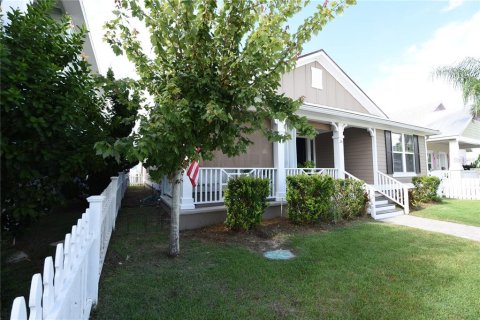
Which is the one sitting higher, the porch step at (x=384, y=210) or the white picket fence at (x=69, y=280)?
the white picket fence at (x=69, y=280)

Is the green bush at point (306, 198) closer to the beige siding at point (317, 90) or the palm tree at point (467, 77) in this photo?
the beige siding at point (317, 90)

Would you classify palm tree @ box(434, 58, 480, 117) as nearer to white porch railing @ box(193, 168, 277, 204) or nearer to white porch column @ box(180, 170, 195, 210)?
white porch railing @ box(193, 168, 277, 204)

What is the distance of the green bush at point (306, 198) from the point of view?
7.09 meters

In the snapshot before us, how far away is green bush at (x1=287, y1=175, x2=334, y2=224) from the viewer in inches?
279

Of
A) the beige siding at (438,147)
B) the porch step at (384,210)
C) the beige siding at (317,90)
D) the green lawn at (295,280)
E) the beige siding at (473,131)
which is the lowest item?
the green lawn at (295,280)

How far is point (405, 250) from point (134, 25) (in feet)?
21.2

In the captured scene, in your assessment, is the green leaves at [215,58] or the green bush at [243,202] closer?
the green leaves at [215,58]

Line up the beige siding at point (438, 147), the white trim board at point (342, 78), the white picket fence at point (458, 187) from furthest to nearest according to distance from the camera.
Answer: the beige siding at point (438, 147), the white picket fence at point (458, 187), the white trim board at point (342, 78)

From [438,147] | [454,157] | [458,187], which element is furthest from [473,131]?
[458,187]

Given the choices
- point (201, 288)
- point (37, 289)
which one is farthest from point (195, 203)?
point (37, 289)

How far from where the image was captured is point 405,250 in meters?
5.34

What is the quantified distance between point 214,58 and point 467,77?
15.4 meters

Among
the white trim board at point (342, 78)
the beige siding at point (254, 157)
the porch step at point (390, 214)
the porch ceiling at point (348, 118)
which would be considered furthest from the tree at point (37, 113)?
the white trim board at point (342, 78)

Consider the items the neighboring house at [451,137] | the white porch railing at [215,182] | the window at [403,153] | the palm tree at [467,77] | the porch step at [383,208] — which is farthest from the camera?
the neighboring house at [451,137]
